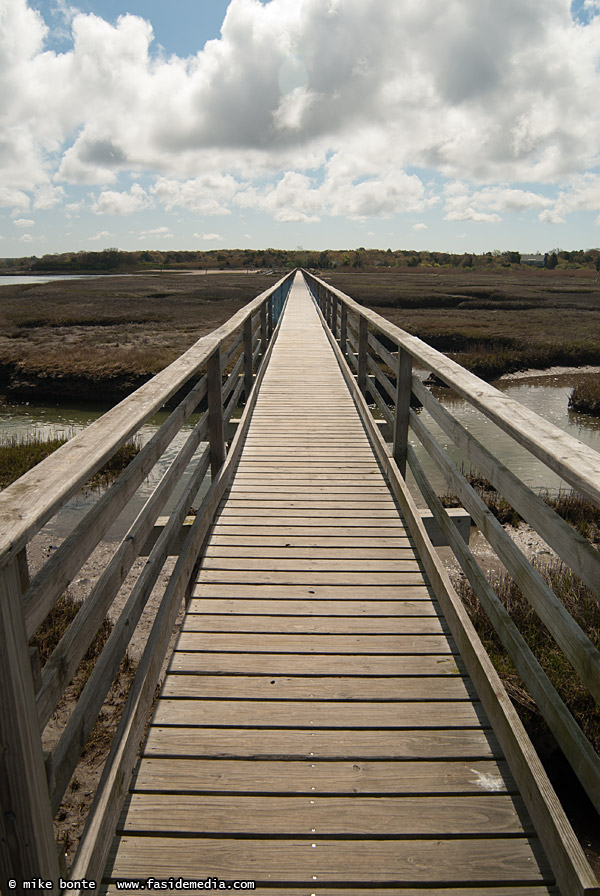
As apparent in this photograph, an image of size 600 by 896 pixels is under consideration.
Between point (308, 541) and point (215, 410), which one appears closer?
point (308, 541)

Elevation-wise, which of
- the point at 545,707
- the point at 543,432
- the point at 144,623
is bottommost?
the point at 144,623

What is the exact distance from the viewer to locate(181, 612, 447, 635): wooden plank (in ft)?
9.10

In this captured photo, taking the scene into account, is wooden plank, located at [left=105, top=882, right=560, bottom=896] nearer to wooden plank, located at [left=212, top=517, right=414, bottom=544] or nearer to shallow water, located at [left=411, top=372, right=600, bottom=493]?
wooden plank, located at [left=212, top=517, right=414, bottom=544]

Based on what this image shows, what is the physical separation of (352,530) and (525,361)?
17.3 m

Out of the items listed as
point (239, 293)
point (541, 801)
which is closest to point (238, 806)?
point (541, 801)

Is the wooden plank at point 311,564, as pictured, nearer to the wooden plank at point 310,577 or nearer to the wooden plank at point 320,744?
the wooden plank at point 310,577

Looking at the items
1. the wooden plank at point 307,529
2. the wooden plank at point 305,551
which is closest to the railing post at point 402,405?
the wooden plank at point 307,529

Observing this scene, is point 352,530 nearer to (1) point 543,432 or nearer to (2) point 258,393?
(1) point 543,432

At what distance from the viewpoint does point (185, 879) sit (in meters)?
1.64

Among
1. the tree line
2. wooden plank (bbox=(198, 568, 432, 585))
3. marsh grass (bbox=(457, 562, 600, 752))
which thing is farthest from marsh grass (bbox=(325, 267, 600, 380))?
the tree line

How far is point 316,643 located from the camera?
8.82 ft

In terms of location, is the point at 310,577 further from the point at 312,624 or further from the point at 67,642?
the point at 67,642

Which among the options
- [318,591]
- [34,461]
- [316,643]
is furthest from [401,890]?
[34,461]

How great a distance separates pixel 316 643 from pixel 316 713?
1.47ft
